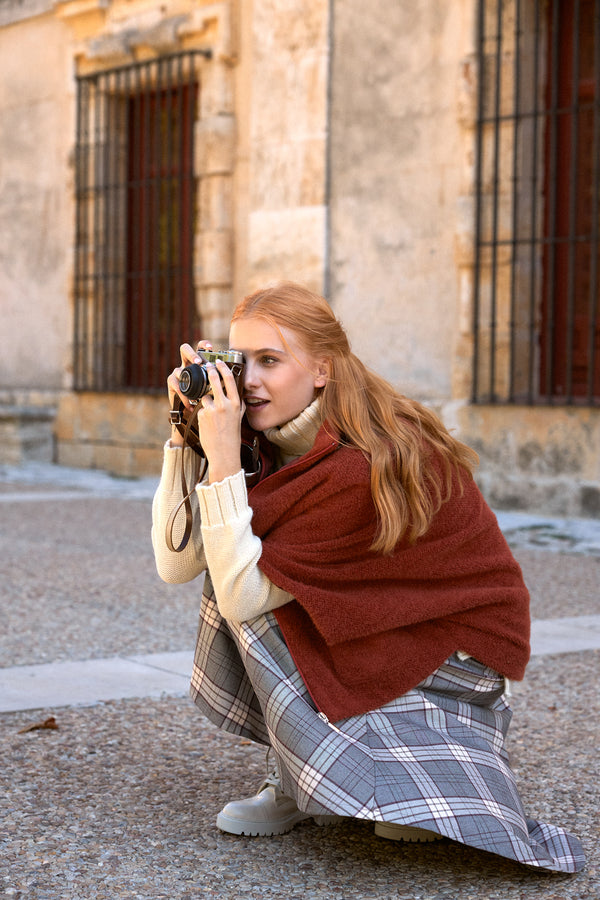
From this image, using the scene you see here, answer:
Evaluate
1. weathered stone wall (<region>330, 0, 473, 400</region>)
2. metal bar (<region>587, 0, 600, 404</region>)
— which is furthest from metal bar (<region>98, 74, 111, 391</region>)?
metal bar (<region>587, 0, 600, 404</region>)

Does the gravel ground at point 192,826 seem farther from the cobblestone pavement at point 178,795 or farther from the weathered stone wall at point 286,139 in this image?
the weathered stone wall at point 286,139

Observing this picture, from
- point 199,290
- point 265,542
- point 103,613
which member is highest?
point 199,290

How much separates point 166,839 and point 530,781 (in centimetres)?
87

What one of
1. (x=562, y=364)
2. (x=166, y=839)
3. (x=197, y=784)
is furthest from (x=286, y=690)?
(x=562, y=364)

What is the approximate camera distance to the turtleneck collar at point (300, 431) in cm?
241

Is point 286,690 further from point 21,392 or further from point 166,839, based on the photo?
point 21,392

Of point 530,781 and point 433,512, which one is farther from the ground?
point 433,512

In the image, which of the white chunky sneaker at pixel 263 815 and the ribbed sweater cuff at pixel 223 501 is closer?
the ribbed sweater cuff at pixel 223 501

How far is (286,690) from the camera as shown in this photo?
7.25ft

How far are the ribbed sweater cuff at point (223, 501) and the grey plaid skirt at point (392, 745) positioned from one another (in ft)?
0.65

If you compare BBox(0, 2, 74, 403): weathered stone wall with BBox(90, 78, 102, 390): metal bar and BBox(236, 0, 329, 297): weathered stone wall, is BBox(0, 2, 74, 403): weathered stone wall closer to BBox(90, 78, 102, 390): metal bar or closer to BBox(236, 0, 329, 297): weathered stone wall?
BBox(90, 78, 102, 390): metal bar

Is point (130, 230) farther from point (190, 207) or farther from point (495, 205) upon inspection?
point (495, 205)

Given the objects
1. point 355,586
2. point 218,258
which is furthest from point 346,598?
point 218,258

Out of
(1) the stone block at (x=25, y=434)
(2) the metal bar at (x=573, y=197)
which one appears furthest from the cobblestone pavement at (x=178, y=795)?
(1) the stone block at (x=25, y=434)
